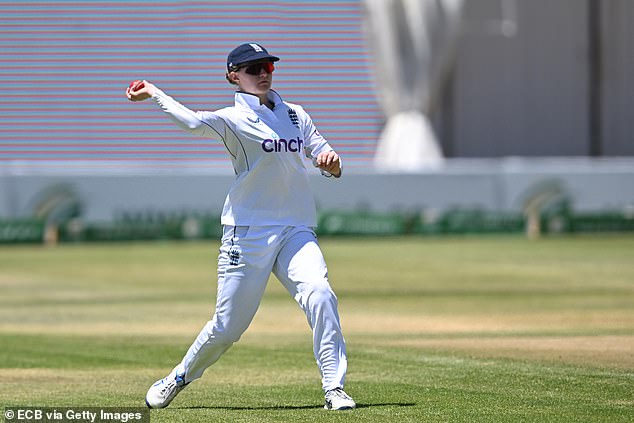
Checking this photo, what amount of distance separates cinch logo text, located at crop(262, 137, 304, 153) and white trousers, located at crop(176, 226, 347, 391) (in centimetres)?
44

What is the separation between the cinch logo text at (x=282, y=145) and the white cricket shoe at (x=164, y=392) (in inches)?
54.8

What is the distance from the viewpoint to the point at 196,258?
2533 cm

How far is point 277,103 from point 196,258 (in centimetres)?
1741

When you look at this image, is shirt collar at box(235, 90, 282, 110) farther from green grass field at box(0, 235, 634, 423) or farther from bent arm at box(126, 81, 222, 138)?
green grass field at box(0, 235, 634, 423)

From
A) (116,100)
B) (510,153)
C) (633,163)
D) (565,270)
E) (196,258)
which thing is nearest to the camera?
(565,270)

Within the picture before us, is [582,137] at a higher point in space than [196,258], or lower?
higher

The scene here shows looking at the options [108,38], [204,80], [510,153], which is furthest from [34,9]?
[510,153]

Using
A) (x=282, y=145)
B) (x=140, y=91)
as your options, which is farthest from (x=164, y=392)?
(x=140, y=91)

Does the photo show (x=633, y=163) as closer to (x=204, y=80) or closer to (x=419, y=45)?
(x=419, y=45)

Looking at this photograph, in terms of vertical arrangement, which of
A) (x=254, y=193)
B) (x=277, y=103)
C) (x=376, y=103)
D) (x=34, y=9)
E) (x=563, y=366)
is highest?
(x=34, y=9)

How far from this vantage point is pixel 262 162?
788cm

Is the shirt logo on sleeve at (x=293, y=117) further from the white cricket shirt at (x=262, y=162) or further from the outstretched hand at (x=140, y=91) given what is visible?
the outstretched hand at (x=140, y=91)

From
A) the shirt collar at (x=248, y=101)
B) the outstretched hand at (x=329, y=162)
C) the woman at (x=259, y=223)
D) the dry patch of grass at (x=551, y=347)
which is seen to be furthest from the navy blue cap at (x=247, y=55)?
the dry patch of grass at (x=551, y=347)

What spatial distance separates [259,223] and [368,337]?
518 cm
